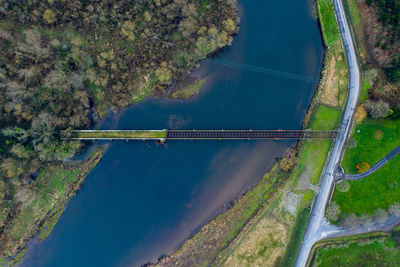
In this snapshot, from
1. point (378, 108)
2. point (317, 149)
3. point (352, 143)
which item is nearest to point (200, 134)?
point (317, 149)

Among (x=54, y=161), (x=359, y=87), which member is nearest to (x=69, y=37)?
(x=54, y=161)

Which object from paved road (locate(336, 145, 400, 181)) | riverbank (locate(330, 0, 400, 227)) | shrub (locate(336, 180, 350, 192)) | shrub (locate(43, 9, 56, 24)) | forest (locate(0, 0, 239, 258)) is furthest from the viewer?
paved road (locate(336, 145, 400, 181))

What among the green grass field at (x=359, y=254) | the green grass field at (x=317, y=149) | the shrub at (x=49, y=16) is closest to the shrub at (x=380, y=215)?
the green grass field at (x=359, y=254)

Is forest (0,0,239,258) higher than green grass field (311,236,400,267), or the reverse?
forest (0,0,239,258)

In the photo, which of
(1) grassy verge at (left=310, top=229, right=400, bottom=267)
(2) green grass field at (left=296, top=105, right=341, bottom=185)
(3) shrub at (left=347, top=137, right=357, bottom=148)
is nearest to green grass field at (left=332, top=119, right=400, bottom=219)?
(3) shrub at (left=347, top=137, right=357, bottom=148)

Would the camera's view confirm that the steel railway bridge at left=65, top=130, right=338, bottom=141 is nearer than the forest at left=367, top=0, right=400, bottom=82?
No

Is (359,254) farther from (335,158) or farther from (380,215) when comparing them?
(335,158)

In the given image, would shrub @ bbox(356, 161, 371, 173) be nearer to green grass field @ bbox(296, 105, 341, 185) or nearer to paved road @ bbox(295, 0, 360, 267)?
paved road @ bbox(295, 0, 360, 267)
